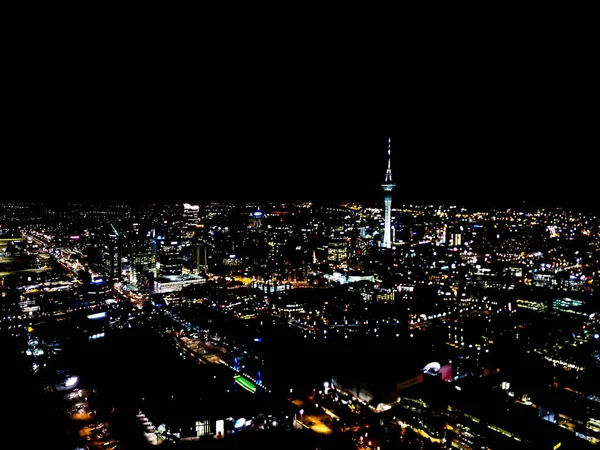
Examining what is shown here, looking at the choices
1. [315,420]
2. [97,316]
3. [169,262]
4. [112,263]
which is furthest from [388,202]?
[315,420]

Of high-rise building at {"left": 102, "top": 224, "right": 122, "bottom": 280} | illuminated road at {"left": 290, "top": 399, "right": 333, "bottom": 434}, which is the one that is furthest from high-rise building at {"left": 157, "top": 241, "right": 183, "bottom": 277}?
illuminated road at {"left": 290, "top": 399, "right": 333, "bottom": 434}

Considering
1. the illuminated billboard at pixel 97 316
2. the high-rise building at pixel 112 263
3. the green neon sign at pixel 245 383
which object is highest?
the high-rise building at pixel 112 263

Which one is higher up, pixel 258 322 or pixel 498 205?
pixel 498 205

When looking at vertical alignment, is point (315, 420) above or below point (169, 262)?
below

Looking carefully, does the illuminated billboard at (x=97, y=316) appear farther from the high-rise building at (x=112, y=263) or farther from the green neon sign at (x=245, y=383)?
the high-rise building at (x=112, y=263)

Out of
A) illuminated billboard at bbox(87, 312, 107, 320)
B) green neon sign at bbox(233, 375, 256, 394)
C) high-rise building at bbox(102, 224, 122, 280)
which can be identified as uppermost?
high-rise building at bbox(102, 224, 122, 280)

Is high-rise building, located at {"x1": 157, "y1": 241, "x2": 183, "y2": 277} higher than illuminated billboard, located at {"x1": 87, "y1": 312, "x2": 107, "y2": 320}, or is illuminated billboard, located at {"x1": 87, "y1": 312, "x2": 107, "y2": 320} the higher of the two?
high-rise building, located at {"x1": 157, "y1": 241, "x2": 183, "y2": 277}

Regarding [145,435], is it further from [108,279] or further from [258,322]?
[108,279]

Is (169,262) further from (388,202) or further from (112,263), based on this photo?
(388,202)

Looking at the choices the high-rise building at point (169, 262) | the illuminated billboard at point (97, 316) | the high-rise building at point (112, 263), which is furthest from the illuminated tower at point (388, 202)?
the illuminated billboard at point (97, 316)

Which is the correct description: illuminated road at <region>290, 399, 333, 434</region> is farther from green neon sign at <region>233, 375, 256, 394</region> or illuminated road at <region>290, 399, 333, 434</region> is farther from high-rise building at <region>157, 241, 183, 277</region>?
high-rise building at <region>157, 241, 183, 277</region>

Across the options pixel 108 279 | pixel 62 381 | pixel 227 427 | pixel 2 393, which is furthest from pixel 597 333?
pixel 108 279
